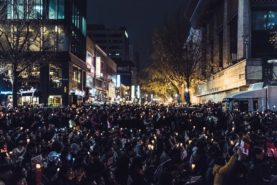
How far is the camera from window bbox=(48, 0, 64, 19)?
265ft

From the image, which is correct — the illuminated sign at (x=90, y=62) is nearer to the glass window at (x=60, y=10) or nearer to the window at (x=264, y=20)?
the glass window at (x=60, y=10)

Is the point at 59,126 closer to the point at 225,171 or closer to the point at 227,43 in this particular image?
the point at 225,171

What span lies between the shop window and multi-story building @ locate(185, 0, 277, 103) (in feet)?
76.8

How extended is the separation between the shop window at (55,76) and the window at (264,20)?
34.4 metres

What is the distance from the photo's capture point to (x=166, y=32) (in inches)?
2857

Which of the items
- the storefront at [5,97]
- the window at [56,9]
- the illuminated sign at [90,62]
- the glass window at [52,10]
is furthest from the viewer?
the illuminated sign at [90,62]

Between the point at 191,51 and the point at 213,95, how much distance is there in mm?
12364

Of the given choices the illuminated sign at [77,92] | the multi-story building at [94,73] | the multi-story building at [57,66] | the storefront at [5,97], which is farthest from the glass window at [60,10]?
the multi-story building at [94,73]

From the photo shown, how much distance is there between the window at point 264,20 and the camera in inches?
2234

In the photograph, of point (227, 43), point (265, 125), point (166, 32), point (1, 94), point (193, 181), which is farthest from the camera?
point (1, 94)

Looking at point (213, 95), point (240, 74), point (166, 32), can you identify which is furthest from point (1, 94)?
point (240, 74)

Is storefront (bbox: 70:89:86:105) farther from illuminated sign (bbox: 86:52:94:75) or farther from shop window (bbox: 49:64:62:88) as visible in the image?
illuminated sign (bbox: 86:52:94:75)

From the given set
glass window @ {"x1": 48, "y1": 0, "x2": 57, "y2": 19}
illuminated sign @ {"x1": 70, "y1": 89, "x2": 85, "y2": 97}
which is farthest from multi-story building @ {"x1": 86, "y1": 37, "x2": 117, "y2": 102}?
glass window @ {"x1": 48, "y1": 0, "x2": 57, "y2": 19}

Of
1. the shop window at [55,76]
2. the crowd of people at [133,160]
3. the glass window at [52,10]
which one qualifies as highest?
the glass window at [52,10]
